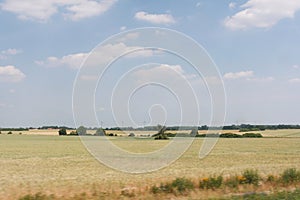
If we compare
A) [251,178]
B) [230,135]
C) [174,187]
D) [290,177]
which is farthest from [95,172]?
[230,135]

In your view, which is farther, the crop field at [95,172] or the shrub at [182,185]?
the crop field at [95,172]

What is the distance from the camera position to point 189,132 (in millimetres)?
39156

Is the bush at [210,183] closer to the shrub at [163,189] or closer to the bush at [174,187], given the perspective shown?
the bush at [174,187]

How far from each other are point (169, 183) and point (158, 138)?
68.2m

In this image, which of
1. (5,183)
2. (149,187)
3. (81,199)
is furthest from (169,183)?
(5,183)

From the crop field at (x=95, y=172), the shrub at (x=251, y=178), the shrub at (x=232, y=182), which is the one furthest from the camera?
the shrub at (x=251, y=178)

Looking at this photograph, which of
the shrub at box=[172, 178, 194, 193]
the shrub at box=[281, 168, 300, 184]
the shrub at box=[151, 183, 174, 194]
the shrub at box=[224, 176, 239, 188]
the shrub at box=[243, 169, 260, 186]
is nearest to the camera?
the shrub at box=[151, 183, 174, 194]

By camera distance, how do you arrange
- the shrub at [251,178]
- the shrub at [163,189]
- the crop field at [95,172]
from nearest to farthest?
the shrub at [163,189] → the crop field at [95,172] → the shrub at [251,178]

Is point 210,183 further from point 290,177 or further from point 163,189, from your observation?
point 290,177

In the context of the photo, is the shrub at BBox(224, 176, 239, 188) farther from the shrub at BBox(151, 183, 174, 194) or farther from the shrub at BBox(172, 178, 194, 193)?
the shrub at BBox(151, 183, 174, 194)

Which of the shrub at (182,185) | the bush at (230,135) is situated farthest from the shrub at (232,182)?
the bush at (230,135)

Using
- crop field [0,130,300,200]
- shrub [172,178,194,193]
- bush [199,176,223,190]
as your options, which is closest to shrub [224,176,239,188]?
bush [199,176,223,190]

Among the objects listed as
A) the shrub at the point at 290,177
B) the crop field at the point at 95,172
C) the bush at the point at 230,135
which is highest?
the bush at the point at 230,135

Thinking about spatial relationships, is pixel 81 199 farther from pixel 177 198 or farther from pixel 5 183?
pixel 5 183
